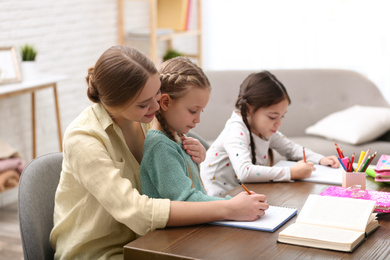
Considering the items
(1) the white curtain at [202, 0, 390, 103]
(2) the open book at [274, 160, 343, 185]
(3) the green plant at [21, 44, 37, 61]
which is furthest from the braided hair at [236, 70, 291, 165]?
(1) the white curtain at [202, 0, 390, 103]

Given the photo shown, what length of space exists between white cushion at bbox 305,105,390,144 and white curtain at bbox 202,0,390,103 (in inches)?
50.3

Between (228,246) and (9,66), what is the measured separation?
264 cm

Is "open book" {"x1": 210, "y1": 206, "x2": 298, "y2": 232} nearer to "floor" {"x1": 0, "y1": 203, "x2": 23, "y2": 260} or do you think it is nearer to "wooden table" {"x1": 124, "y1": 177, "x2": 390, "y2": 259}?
"wooden table" {"x1": 124, "y1": 177, "x2": 390, "y2": 259}

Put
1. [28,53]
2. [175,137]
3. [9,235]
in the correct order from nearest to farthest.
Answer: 1. [175,137]
2. [9,235]
3. [28,53]

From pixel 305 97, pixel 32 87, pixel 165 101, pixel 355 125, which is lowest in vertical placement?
pixel 355 125

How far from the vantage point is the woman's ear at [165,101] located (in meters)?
1.57

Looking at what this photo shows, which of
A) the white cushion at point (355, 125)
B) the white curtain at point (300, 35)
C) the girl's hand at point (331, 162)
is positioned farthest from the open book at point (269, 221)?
the white curtain at point (300, 35)

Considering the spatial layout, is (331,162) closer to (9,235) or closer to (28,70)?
(9,235)

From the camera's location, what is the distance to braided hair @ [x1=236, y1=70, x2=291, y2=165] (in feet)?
7.09

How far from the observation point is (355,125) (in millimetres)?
3330

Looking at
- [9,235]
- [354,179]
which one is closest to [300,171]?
[354,179]

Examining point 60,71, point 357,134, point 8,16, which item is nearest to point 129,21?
point 60,71

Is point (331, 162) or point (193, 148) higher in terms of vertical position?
point (193, 148)

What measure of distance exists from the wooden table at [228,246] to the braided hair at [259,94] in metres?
0.78
